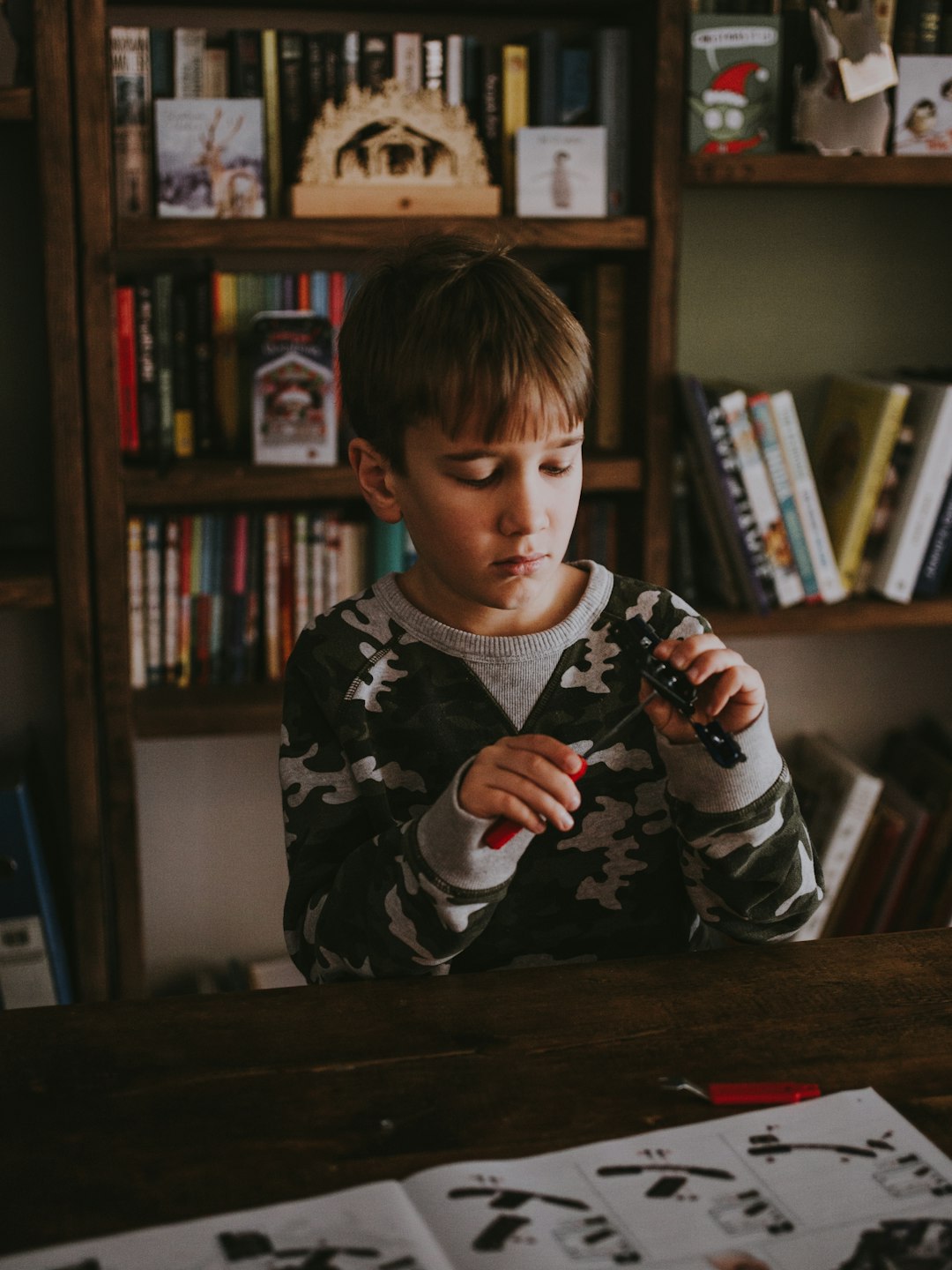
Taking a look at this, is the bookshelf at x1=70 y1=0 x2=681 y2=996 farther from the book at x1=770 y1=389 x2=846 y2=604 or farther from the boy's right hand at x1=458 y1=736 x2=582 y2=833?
the boy's right hand at x1=458 y1=736 x2=582 y2=833

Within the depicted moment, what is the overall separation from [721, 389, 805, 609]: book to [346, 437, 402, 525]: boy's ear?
34.9 inches

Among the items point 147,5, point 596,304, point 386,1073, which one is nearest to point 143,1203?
point 386,1073

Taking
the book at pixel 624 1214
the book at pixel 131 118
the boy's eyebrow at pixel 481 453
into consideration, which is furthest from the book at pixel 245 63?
the book at pixel 624 1214

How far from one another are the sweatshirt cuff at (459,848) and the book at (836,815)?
1.32 meters

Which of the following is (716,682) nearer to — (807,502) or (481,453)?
(481,453)

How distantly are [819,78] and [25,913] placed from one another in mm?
1662

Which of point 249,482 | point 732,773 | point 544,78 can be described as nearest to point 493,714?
point 732,773

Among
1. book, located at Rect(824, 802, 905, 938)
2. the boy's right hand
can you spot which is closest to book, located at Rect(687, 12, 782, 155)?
book, located at Rect(824, 802, 905, 938)

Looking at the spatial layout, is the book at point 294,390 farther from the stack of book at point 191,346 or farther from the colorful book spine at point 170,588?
the colorful book spine at point 170,588

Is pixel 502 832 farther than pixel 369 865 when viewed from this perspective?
No

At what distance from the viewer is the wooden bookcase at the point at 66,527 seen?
1638mm

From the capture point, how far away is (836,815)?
2.15m

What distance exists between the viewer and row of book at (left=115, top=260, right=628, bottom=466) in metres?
1.83

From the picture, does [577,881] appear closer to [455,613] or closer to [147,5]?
[455,613]
